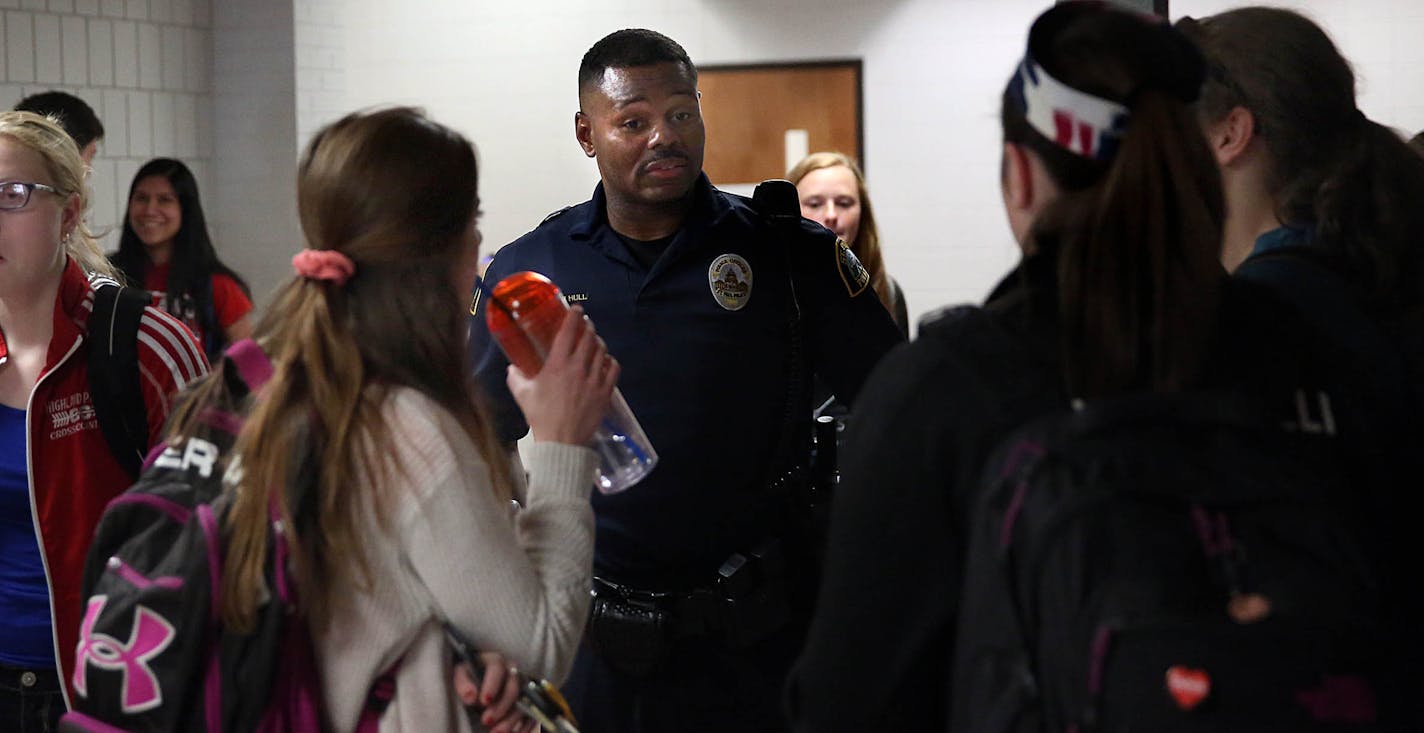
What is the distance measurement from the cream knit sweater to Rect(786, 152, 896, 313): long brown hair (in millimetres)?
2484

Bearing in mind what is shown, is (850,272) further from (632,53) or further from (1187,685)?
(1187,685)

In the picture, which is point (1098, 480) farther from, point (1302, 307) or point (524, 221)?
point (524, 221)

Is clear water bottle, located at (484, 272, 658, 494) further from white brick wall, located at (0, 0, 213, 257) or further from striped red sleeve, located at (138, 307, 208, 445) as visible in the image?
white brick wall, located at (0, 0, 213, 257)

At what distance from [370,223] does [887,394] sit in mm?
637

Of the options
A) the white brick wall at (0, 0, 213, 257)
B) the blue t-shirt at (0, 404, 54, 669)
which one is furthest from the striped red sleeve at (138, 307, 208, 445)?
the white brick wall at (0, 0, 213, 257)

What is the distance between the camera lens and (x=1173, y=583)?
1108mm

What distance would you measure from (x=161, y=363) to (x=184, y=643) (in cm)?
88

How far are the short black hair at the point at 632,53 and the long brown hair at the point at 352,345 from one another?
3.15 feet

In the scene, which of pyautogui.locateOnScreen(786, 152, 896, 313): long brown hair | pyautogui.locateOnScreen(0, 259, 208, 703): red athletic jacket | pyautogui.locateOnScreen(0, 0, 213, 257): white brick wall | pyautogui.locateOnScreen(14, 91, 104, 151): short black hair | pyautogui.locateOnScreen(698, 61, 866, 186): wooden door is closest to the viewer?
pyautogui.locateOnScreen(0, 259, 208, 703): red athletic jacket

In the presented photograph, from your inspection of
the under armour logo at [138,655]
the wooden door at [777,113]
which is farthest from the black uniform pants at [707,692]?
the wooden door at [777,113]

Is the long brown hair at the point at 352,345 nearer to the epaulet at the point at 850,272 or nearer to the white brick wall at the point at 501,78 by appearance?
the epaulet at the point at 850,272

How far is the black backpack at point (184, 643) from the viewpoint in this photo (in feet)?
4.79

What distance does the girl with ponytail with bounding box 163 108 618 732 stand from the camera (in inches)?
58.6

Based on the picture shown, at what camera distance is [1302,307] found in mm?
1535
